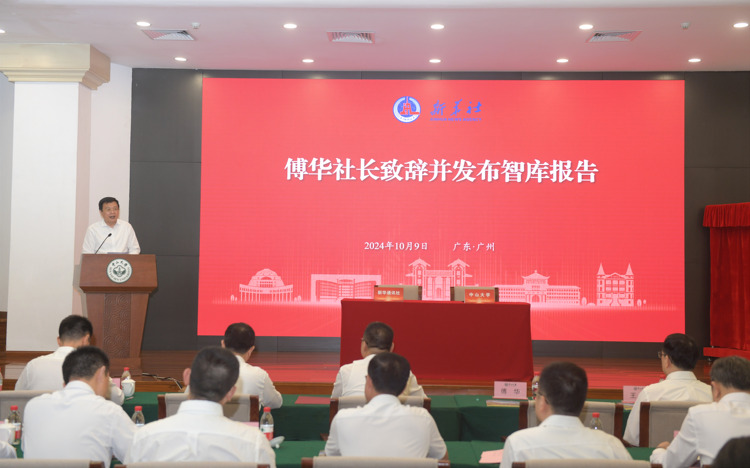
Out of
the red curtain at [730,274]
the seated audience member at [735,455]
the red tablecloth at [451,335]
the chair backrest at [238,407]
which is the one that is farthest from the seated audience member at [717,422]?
the red curtain at [730,274]

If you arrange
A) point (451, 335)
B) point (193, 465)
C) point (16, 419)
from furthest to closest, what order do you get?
point (451, 335), point (16, 419), point (193, 465)

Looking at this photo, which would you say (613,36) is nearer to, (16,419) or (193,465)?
(16,419)

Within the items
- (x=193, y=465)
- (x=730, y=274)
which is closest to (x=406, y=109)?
(x=730, y=274)

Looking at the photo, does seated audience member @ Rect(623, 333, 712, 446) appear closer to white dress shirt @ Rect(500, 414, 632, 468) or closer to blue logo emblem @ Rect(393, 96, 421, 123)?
white dress shirt @ Rect(500, 414, 632, 468)

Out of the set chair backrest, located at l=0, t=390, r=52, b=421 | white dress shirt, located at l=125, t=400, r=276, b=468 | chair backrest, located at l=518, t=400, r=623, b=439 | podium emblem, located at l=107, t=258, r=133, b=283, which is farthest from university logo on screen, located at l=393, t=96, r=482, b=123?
white dress shirt, located at l=125, t=400, r=276, b=468

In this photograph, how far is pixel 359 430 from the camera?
2.43 m

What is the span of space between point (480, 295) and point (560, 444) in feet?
12.6

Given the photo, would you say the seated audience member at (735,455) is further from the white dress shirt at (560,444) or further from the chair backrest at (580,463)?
the white dress shirt at (560,444)

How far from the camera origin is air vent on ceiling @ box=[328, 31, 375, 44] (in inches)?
254

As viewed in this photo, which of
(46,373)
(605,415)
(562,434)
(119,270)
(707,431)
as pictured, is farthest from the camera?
(119,270)

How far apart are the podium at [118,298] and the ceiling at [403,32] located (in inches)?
79.7

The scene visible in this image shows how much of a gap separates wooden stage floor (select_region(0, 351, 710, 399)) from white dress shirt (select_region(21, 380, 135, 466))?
314cm

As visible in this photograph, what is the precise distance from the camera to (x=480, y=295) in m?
5.98

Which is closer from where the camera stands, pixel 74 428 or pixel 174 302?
pixel 74 428
